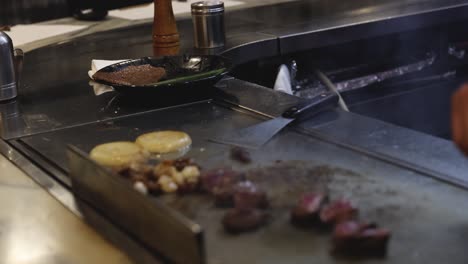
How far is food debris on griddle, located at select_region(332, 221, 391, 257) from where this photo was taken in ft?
3.53

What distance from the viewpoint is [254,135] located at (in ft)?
5.35

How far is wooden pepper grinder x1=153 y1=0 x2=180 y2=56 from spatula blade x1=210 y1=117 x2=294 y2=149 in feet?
2.61

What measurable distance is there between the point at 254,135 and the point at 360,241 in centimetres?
58

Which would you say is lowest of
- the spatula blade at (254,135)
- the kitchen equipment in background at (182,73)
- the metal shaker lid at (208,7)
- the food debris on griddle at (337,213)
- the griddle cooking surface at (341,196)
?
the griddle cooking surface at (341,196)

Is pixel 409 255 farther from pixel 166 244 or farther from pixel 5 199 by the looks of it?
pixel 5 199

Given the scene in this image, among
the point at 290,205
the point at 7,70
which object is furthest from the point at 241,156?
the point at 7,70

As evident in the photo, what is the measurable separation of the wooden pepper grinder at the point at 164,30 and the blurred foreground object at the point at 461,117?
4.76ft

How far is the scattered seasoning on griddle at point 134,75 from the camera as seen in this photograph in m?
1.97

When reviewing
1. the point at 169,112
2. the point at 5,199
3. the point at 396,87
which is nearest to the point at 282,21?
the point at 396,87

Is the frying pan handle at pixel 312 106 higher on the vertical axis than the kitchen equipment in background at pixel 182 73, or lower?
lower

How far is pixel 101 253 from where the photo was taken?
46.1 inches

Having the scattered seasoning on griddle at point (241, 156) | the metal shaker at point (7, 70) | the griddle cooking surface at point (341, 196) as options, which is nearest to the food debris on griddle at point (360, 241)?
the griddle cooking surface at point (341, 196)

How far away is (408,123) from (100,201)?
2.04 meters

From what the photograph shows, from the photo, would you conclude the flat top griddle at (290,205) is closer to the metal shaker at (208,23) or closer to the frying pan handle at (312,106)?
the frying pan handle at (312,106)
